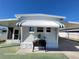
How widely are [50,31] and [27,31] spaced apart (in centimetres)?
259

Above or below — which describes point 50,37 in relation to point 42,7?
below

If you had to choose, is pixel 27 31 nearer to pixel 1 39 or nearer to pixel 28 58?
pixel 28 58

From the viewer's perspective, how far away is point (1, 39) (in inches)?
845

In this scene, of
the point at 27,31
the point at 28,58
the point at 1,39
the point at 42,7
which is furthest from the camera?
the point at 42,7

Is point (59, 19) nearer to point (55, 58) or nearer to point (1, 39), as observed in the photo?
point (55, 58)

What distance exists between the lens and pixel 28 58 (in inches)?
362

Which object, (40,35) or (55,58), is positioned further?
(40,35)

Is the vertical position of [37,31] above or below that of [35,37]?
above

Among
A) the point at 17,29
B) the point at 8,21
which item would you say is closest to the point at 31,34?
the point at 8,21

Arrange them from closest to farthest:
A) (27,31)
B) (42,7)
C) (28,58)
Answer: (28,58)
(27,31)
(42,7)

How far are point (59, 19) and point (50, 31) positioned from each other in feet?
5.83

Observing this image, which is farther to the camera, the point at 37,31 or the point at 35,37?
the point at 37,31

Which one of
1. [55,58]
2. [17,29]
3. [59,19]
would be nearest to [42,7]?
[17,29]

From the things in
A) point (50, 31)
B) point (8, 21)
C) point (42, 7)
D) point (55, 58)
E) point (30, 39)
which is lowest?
point (55, 58)
